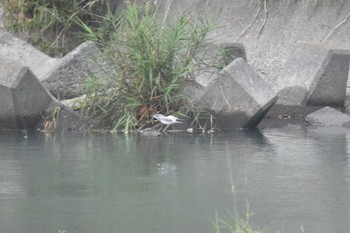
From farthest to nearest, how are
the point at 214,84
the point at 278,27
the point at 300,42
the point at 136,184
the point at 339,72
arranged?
1. the point at 278,27
2. the point at 300,42
3. the point at 339,72
4. the point at 214,84
5. the point at 136,184

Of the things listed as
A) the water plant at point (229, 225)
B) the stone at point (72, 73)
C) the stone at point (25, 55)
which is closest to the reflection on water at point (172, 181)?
the water plant at point (229, 225)

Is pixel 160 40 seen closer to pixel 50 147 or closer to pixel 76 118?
pixel 76 118

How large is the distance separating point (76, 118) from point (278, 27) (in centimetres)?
405

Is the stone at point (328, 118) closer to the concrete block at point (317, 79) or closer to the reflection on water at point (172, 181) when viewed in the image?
the concrete block at point (317, 79)

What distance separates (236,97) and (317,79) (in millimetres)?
1570

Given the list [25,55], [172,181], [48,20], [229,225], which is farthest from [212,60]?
[229,225]

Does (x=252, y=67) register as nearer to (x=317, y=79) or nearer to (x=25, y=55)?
(x=317, y=79)

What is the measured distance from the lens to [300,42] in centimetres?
1367

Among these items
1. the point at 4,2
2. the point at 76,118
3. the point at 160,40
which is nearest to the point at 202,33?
the point at 160,40

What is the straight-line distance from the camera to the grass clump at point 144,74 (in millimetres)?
11242

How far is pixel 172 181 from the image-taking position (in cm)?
824

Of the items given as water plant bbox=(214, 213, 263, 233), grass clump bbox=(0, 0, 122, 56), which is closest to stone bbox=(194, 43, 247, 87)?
grass clump bbox=(0, 0, 122, 56)

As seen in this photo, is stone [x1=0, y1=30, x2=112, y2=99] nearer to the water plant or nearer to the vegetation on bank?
the vegetation on bank

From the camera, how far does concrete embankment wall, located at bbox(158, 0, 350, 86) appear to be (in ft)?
46.4
